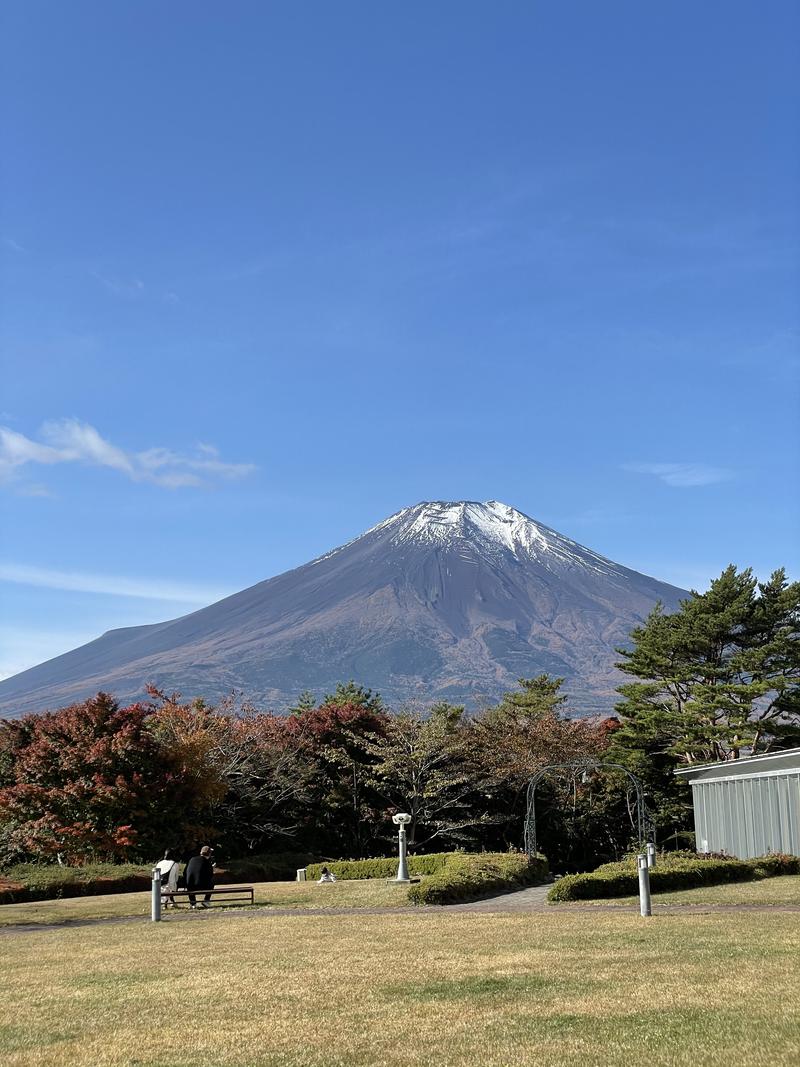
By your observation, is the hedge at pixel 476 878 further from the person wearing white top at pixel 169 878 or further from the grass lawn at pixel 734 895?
the person wearing white top at pixel 169 878

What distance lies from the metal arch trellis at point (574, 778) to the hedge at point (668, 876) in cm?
659

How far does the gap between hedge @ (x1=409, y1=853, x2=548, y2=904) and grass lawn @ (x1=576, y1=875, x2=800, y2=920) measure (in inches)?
120

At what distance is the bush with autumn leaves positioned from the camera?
28.5 metres

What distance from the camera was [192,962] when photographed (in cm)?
1091

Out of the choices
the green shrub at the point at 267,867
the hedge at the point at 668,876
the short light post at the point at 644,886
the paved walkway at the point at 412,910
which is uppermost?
the short light post at the point at 644,886

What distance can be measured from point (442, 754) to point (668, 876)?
17.4 m

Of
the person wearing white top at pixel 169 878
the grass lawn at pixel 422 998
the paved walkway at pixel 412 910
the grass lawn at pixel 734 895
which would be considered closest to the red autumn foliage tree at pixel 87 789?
the person wearing white top at pixel 169 878

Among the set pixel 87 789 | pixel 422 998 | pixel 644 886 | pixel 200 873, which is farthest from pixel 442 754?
pixel 422 998

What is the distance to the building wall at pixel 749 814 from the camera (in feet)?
86.2

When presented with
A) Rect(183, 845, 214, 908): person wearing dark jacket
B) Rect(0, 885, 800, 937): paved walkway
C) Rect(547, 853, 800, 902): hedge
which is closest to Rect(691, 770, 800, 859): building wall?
Rect(547, 853, 800, 902): hedge

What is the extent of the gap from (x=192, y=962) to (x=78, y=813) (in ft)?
63.1

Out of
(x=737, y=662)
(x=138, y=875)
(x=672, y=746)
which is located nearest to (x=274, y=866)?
(x=138, y=875)

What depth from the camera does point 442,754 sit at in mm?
36688

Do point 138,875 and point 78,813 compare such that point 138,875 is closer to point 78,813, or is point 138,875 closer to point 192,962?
point 78,813
